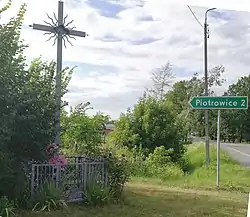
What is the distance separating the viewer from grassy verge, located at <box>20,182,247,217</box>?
22.0 feet

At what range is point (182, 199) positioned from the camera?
8.48 m

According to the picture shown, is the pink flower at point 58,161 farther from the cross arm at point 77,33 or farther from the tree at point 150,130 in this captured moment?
the tree at point 150,130

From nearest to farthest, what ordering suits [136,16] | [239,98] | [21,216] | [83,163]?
1. [136,16]
2. [21,216]
3. [83,163]
4. [239,98]

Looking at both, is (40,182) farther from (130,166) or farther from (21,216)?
(130,166)

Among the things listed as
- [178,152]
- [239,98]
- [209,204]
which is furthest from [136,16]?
[178,152]

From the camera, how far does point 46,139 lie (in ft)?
22.3

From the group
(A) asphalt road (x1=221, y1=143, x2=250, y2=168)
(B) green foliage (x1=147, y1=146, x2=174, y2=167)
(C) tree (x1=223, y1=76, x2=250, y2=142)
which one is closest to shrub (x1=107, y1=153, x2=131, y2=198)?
(B) green foliage (x1=147, y1=146, x2=174, y2=167)

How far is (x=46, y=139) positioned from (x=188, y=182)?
558cm

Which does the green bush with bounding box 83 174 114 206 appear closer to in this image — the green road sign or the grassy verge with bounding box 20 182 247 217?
the grassy verge with bounding box 20 182 247 217

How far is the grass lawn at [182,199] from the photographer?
22.5 ft

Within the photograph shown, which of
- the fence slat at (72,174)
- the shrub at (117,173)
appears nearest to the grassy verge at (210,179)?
the shrub at (117,173)

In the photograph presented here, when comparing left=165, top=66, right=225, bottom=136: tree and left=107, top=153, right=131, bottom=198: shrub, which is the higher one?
left=165, top=66, right=225, bottom=136: tree

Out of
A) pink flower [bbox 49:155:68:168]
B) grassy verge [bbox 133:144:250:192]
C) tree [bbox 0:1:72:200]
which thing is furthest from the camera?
grassy verge [bbox 133:144:250:192]

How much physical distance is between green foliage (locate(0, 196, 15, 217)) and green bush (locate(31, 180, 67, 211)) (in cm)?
47
